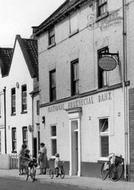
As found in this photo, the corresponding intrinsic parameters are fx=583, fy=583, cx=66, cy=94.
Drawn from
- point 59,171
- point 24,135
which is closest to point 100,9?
point 59,171

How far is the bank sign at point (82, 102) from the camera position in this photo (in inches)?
989

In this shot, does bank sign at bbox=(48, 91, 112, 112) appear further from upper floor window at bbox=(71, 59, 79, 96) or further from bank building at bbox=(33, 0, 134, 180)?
upper floor window at bbox=(71, 59, 79, 96)

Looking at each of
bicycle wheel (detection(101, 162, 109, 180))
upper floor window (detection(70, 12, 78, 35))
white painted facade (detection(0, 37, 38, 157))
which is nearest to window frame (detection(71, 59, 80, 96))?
upper floor window (detection(70, 12, 78, 35))

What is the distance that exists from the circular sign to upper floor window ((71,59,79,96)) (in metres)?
5.21

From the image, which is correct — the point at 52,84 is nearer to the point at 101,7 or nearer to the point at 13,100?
the point at 101,7

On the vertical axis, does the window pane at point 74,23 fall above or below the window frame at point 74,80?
above

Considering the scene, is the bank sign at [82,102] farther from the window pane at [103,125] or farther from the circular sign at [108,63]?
the circular sign at [108,63]

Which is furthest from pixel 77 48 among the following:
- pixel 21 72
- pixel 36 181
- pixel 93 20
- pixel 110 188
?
pixel 21 72

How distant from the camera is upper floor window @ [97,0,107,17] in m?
25.4

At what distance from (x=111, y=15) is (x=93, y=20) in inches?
79.0

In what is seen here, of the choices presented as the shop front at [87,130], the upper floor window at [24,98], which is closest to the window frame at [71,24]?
the shop front at [87,130]

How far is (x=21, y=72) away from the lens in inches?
1613

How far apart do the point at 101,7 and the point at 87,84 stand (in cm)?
367

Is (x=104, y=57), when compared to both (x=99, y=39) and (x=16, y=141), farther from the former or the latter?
(x=16, y=141)
